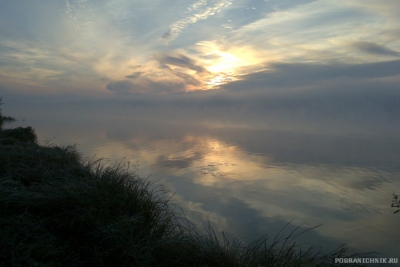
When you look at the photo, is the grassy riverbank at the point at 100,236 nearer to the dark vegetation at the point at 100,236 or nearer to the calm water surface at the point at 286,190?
the dark vegetation at the point at 100,236

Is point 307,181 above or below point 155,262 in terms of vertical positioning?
above

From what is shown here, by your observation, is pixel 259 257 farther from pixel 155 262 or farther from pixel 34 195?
pixel 34 195

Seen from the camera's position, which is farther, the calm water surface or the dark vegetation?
the calm water surface

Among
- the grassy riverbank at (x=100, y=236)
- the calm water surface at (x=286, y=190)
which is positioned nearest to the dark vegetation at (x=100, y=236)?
the grassy riverbank at (x=100, y=236)

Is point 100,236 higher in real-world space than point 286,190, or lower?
lower

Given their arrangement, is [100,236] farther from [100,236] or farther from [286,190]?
[286,190]

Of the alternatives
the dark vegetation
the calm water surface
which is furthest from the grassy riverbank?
the calm water surface

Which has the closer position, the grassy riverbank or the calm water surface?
the grassy riverbank

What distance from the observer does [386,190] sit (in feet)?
31.7

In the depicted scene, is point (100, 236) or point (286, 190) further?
point (286, 190)

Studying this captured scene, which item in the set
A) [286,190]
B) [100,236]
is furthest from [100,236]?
[286,190]

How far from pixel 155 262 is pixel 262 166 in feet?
33.6

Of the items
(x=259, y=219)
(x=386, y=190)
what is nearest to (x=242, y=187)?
(x=259, y=219)

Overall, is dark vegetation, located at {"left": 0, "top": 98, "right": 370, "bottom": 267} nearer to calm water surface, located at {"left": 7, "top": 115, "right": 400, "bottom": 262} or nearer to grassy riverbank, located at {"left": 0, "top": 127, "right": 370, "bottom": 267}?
grassy riverbank, located at {"left": 0, "top": 127, "right": 370, "bottom": 267}
